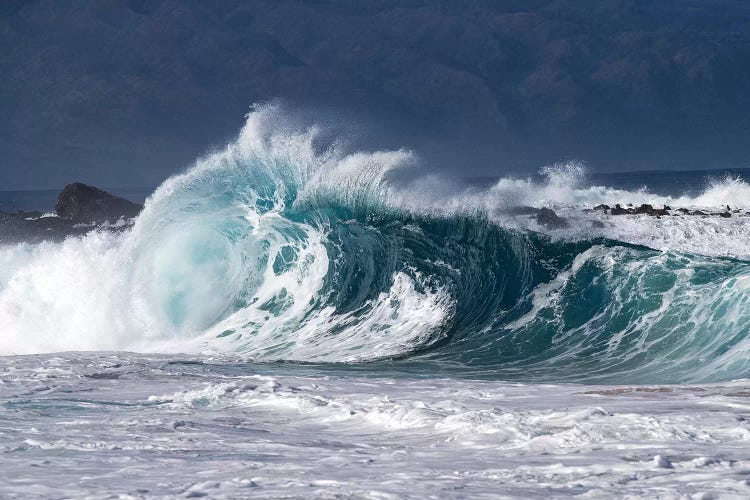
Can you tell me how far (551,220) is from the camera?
47.7ft

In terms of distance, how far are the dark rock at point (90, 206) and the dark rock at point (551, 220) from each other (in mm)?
24928

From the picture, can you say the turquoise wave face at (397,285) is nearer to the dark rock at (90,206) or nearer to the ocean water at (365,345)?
the ocean water at (365,345)

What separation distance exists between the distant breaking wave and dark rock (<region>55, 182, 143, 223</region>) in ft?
63.6

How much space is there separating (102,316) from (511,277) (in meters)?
6.54

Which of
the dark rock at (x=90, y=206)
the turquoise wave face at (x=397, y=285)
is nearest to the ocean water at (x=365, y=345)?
the turquoise wave face at (x=397, y=285)

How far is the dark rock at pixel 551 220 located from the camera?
1435cm

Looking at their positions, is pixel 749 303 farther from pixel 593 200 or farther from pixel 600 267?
pixel 593 200

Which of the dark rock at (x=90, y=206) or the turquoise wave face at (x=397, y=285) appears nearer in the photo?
the turquoise wave face at (x=397, y=285)

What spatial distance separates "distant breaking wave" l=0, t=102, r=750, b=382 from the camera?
10500 millimetres

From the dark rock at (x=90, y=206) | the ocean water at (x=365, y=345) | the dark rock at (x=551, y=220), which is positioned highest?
the dark rock at (x=90, y=206)

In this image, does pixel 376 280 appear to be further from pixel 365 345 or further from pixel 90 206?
pixel 90 206

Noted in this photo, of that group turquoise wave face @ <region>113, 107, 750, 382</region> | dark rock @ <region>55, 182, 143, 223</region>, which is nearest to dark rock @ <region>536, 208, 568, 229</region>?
turquoise wave face @ <region>113, 107, 750, 382</region>

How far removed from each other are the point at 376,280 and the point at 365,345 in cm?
228

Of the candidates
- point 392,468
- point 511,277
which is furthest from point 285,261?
point 392,468
